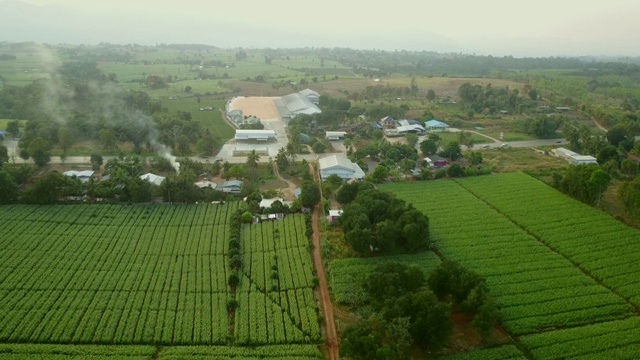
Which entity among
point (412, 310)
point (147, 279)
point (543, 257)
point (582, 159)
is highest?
point (582, 159)

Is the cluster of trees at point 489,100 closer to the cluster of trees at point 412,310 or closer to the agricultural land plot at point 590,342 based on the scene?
the agricultural land plot at point 590,342

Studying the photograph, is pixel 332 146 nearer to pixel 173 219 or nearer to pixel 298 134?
pixel 298 134

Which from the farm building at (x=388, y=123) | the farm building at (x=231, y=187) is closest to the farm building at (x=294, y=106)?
the farm building at (x=388, y=123)

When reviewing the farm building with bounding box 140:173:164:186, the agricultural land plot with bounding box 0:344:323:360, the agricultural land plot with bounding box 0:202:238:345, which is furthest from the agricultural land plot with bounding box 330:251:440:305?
the farm building with bounding box 140:173:164:186

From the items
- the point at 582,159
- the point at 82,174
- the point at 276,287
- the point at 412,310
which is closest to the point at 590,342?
the point at 412,310

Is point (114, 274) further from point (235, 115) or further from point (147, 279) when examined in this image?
point (235, 115)
